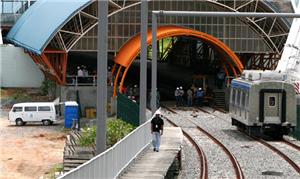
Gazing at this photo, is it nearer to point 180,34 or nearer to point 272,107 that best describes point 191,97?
point 180,34

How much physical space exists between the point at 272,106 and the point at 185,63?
40.0m

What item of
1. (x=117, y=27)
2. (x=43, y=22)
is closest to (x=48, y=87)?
(x=43, y=22)

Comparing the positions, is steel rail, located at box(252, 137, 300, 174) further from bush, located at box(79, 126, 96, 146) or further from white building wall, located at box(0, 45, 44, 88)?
white building wall, located at box(0, 45, 44, 88)

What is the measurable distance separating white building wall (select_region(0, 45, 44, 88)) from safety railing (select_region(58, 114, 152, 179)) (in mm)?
42076

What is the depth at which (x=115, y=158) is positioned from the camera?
1664cm

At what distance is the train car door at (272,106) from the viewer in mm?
32188

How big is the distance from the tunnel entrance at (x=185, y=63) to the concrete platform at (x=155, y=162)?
2447 cm

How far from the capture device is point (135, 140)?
20.8 m

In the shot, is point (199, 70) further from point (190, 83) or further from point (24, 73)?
point (24, 73)

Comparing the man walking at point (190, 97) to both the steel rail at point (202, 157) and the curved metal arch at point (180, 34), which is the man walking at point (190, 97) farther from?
the steel rail at point (202, 157)

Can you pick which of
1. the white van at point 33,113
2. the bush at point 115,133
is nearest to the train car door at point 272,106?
the bush at point 115,133

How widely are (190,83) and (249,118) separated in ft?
105

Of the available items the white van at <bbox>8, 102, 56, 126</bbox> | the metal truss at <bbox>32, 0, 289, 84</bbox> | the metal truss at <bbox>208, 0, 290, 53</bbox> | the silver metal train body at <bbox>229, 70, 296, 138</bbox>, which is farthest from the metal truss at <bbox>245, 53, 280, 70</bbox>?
the silver metal train body at <bbox>229, 70, 296, 138</bbox>

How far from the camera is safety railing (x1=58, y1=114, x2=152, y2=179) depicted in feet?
40.4
